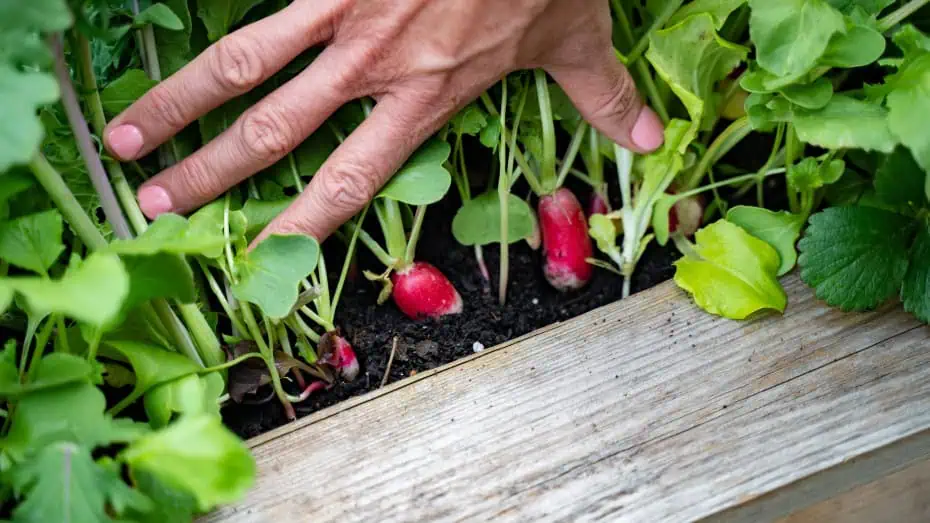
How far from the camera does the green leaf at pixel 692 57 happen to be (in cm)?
85

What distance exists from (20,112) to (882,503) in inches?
33.0

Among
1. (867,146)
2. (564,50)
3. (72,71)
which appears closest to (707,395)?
(867,146)

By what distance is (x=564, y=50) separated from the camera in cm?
87

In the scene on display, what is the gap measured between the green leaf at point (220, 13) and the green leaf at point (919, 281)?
2.27 ft

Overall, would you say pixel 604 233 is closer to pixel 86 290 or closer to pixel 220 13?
pixel 220 13

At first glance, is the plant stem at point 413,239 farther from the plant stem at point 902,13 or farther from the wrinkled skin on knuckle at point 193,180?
the plant stem at point 902,13

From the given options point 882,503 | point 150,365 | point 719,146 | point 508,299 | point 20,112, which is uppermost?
point 20,112

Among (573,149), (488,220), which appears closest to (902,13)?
(573,149)

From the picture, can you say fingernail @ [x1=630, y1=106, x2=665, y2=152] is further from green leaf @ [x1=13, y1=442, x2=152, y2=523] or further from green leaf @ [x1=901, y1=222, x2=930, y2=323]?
green leaf @ [x1=13, y1=442, x2=152, y2=523]

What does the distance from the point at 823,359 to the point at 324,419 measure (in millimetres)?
470

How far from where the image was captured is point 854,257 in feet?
2.70

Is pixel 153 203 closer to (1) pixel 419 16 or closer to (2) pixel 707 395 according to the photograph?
(1) pixel 419 16

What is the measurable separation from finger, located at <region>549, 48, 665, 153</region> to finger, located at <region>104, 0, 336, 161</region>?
26 cm

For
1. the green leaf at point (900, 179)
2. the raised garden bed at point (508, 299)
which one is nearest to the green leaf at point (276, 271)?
the raised garden bed at point (508, 299)
